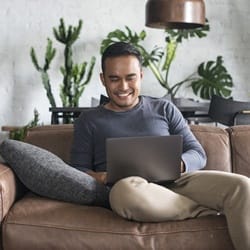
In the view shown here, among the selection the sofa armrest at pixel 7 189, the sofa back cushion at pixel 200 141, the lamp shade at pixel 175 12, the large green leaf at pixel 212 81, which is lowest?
the sofa armrest at pixel 7 189

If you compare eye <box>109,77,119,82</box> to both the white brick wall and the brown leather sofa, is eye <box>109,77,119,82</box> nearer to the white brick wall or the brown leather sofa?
the brown leather sofa

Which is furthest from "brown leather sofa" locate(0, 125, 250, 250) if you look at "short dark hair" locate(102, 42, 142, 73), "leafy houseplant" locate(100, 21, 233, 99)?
"leafy houseplant" locate(100, 21, 233, 99)

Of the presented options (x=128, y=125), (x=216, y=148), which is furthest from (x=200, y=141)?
(x=128, y=125)

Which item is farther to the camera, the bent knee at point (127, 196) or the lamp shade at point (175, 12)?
the lamp shade at point (175, 12)

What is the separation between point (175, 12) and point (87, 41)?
72.2 inches

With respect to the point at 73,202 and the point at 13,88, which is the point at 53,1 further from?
the point at 73,202

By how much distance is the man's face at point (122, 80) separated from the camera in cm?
227

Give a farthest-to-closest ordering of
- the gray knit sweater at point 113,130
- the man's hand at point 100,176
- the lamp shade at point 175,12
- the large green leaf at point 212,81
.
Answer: the large green leaf at point 212,81 < the lamp shade at point 175,12 < the gray knit sweater at point 113,130 < the man's hand at point 100,176

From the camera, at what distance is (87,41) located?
15.3 feet

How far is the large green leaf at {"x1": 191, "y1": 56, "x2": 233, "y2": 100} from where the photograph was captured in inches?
183

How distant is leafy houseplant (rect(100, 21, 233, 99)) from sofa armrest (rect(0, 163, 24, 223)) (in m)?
2.59

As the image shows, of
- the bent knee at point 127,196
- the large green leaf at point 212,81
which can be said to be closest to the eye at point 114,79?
the bent knee at point 127,196

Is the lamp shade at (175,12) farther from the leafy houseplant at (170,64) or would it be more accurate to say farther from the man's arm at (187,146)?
the leafy houseplant at (170,64)

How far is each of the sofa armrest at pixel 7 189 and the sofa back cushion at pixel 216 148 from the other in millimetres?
845
